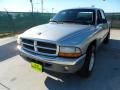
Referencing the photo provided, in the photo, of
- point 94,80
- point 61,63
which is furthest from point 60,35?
point 94,80

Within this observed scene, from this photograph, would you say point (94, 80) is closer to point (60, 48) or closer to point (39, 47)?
point (60, 48)

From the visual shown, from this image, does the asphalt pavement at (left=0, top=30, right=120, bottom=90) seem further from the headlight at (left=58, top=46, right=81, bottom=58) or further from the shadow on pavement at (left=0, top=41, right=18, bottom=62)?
the headlight at (left=58, top=46, right=81, bottom=58)

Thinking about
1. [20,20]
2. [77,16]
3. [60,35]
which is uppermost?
[77,16]

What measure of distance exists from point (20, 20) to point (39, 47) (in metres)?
10.5

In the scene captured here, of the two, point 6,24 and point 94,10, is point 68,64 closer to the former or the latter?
point 94,10

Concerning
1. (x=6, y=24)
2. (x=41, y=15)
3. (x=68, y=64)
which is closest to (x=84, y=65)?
(x=68, y=64)

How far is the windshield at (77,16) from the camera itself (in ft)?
15.3

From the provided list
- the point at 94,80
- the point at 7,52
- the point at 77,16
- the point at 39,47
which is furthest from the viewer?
the point at 7,52

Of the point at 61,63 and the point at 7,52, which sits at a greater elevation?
the point at 61,63

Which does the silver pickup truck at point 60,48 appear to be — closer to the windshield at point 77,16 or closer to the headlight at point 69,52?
the headlight at point 69,52

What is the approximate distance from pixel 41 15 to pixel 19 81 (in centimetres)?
1233

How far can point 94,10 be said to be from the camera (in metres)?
5.03

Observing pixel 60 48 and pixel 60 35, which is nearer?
pixel 60 48

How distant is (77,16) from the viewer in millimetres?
4859
